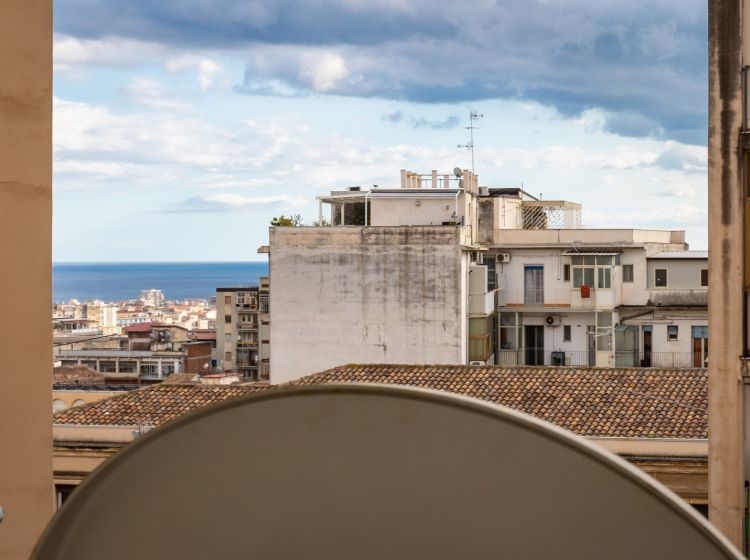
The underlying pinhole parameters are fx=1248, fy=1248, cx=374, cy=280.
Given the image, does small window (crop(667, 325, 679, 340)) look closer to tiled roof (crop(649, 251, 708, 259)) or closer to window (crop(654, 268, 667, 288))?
window (crop(654, 268, 667, 288))

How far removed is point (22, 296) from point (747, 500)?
6.84 feet

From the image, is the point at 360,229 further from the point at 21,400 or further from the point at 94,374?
the point at 21,400

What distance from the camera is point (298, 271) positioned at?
1680 centimetres

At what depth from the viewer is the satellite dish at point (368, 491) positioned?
3.15 ft

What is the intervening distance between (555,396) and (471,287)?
Result: 7815 millimetres

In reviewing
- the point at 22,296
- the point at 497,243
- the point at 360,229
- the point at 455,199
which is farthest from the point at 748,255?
the point at 497,243

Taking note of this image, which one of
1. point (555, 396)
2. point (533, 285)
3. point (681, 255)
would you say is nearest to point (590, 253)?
point (533, 285)

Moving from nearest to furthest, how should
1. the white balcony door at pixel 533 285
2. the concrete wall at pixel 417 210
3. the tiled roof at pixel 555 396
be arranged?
the tiled roof at pixel 555 396
the concrete wall at pixel 417 210
the white balcony door at pixel 533 285

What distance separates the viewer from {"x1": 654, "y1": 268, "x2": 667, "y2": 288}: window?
64.6 feet

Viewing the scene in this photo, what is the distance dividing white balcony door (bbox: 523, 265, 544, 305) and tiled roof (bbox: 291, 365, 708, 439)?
9179 millimetres

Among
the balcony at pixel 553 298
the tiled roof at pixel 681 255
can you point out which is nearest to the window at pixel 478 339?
the balcony at pixel 553 298

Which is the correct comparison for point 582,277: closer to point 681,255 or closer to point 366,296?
point 681,255

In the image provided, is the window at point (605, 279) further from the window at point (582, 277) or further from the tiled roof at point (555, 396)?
the tiled roof at point (555, 396)

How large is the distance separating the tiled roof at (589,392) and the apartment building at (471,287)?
17.4ft
